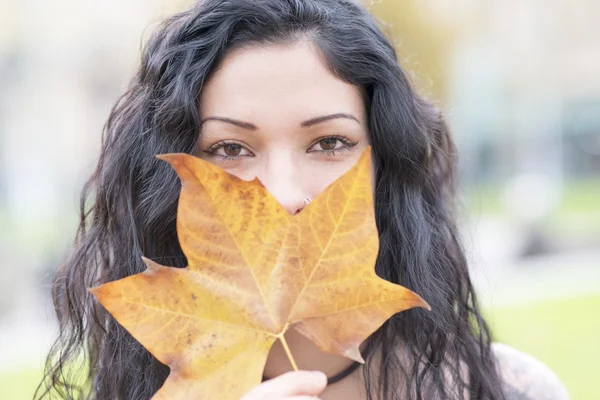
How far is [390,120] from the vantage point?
62.2 inches

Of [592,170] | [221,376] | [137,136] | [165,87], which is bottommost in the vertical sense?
[592,170]

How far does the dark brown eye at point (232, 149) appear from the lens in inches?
55.9

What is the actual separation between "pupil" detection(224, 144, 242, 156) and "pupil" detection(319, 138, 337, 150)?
17 centimetres

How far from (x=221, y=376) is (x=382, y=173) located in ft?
2.71

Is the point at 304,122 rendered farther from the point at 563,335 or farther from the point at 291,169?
the point at 563,335

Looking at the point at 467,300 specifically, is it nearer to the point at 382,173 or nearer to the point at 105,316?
the point at 382,173

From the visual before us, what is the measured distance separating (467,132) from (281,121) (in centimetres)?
902

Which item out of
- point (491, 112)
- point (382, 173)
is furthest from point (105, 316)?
point (491, 112)

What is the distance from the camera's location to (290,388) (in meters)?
0.91

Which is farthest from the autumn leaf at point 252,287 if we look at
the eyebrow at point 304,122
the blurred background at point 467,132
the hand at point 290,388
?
the blurred background at point 467,132

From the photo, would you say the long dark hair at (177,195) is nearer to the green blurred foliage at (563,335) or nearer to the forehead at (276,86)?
the forehead at (276,86)

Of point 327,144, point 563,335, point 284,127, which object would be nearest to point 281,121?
point 284,127

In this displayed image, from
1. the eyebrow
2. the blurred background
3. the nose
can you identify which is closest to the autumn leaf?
the nose

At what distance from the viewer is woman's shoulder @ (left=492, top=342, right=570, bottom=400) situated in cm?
174
